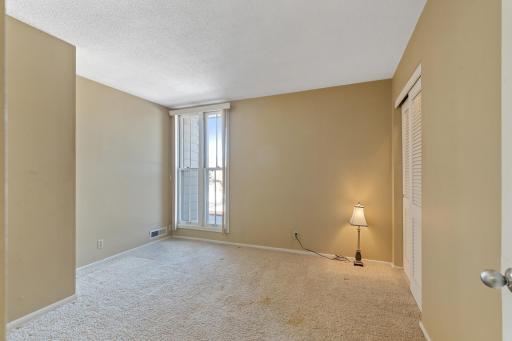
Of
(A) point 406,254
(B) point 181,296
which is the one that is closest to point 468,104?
(A) point 406,254

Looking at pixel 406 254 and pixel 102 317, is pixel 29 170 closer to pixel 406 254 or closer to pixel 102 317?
pixel 102 317

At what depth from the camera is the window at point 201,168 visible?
4281 millimetres

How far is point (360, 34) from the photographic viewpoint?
2182 mm

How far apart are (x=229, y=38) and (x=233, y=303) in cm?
260

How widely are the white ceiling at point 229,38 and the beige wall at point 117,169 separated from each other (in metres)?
0.46

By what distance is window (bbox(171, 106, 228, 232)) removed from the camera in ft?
14.0

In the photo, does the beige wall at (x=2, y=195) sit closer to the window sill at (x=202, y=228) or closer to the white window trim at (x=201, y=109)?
the white window trim at (x=201, y=109)

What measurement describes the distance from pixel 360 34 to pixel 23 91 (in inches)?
122

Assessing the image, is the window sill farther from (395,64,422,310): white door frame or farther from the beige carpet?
(395,64,422,310): white door frame

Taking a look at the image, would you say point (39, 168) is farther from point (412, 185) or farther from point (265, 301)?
point (412, 185)

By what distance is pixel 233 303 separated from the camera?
88.8 inches
